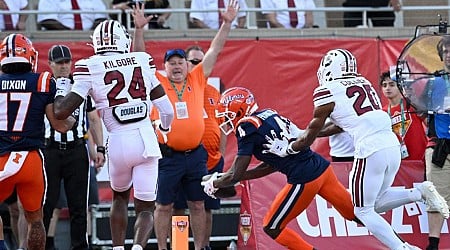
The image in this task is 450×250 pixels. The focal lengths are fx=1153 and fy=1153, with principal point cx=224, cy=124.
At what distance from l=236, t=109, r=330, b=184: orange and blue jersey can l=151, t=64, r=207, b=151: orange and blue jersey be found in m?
1.18

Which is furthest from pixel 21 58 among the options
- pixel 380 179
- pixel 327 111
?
pixel 380 179

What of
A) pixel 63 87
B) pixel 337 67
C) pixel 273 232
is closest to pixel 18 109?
pixel 63 87

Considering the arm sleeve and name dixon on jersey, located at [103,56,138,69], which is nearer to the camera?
name dixon on jersey, located at [103,56,138,69]

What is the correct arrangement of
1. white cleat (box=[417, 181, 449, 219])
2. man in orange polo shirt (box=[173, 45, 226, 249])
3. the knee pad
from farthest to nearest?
1. man in orange polo shirt (box=[173, 45, 226, 249])
2. white cleat (box=[417, 181, 449, 219])
3. the knee pad

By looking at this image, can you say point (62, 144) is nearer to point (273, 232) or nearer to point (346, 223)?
point (273, 232)

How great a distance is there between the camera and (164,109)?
9.48 m

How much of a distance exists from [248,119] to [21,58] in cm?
190

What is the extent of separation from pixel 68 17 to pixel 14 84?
12.8 ft

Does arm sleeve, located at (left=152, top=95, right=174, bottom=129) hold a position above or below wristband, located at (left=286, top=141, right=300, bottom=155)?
above

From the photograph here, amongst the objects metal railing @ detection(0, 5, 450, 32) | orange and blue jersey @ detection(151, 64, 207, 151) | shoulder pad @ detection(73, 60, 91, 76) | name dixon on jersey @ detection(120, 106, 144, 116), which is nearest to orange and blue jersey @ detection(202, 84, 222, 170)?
orange and blue jersey @ detection(151, 64, 207, 151)

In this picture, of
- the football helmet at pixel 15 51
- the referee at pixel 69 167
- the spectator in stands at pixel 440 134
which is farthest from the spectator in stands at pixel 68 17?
the spectator in stands at pixel 440 134

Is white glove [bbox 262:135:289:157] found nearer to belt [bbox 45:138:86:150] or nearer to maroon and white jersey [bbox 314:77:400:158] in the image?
maroon and white jersey [bbox 314:77:400:158]

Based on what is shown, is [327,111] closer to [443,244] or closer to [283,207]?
[283,207]

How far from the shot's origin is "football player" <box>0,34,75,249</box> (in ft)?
30.0
